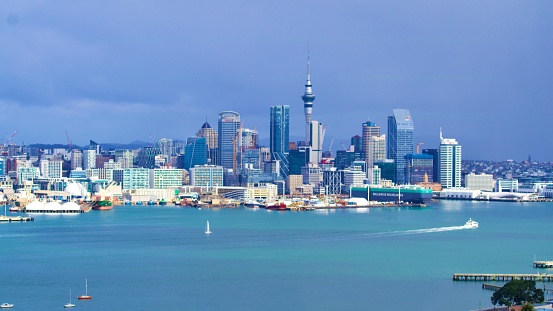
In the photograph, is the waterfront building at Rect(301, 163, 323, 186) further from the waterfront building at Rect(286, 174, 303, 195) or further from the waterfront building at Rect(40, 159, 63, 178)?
the waterfront building at Rect(40, 159, 63, 178)

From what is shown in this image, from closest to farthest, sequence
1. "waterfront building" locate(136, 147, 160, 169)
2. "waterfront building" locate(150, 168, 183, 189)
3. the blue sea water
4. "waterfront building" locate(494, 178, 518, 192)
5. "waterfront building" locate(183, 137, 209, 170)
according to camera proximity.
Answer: the blue sea water < "waterfront building" locate(150, 168, 183, 189) < "waterfront building" locate(494, 178, 518, 192) < "waterfront building" locate(136, 147, 160, 169) < "waterfront building" locate(183, 137, 209, 170)

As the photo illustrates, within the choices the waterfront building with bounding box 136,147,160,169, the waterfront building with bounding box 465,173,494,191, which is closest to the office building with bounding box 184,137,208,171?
the waterfront building with bounding box 136,147,160,169

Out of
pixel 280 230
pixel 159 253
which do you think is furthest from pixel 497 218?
pixel 159 253

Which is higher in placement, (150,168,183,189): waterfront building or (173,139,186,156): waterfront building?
(173,139,186,156): waterfront building

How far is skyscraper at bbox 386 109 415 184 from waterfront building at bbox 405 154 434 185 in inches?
233

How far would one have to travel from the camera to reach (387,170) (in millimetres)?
92875

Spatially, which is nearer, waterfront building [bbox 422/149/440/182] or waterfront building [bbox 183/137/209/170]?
waterfront building [bbox 422/149/440/182]

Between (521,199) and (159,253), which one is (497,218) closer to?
(159,253)

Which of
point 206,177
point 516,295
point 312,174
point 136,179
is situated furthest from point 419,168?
point 516,295

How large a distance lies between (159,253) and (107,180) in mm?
50200

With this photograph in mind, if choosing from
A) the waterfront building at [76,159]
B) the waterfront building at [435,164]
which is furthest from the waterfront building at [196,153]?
the waterfront building at [435,164]

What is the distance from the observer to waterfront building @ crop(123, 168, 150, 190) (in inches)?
2977

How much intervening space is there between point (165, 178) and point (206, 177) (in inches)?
264

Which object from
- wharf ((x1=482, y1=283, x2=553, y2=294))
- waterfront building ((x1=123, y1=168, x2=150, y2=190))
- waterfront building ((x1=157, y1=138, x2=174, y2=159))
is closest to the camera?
wharf ((x1=482, y1=283, x2=553, y2=294))
